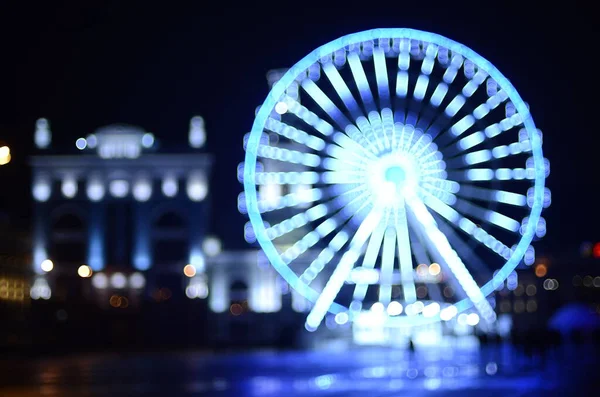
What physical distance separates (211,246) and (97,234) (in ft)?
25.0

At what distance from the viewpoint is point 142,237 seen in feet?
238

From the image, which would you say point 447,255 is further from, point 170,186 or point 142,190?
point 142,190

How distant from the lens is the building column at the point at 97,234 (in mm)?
71875

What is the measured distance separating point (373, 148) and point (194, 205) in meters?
39.7

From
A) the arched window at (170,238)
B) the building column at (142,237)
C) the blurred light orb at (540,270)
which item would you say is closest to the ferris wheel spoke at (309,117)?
the building column at (142,237)

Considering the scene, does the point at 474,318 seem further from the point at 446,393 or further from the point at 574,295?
the point at 574,295

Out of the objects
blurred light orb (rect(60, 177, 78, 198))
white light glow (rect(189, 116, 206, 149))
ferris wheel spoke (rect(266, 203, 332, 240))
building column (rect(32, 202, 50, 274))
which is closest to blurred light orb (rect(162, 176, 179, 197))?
white light glow (rect(189, 116, 206, 149))

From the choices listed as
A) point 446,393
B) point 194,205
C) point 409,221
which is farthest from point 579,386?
point 194,205

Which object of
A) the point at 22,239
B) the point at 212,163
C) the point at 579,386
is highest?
the point at 212,163

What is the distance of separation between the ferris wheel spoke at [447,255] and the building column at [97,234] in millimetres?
40418

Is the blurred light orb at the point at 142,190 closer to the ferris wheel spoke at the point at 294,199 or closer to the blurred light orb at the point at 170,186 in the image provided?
the blurred light orb at the point at 170,186

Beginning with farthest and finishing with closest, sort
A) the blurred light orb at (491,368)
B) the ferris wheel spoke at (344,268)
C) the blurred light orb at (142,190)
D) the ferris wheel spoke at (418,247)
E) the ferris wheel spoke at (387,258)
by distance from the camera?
the blurred light orb at (142,190) → the blurred light orb at (491,368) → the ferris wheel spoke at (418,247) → the ferris wheel spoke at (387,258) → the ferris wheel spoke at (344,268)

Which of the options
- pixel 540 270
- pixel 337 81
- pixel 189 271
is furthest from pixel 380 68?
pixel 540 270

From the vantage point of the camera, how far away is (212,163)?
249ft
